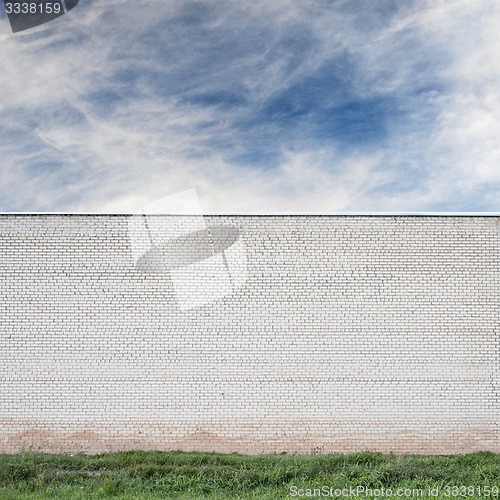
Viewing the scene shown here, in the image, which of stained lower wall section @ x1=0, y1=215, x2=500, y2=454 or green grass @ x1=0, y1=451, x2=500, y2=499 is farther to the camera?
stained lower wall section @ x1=0, y1=215, x2=500, y2=454

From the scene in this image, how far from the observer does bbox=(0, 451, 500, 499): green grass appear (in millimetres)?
7410

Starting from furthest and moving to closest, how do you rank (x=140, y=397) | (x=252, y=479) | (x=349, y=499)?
(x=140, y=397) < (x=252, y=479) < (x=349, y=499)

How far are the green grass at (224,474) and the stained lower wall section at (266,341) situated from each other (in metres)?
0.62

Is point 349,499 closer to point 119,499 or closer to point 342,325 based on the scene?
point 119,499

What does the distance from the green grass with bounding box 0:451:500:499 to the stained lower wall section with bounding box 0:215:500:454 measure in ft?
2.04

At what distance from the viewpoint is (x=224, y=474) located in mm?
8055

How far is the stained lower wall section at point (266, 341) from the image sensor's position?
388 inches

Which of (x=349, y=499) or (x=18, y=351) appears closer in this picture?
(x=349, y=499)

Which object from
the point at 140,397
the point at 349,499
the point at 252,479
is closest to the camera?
the point at 349,499

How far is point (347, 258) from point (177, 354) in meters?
3.58

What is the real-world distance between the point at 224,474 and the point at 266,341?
268cm

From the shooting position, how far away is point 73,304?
10156 millimetres

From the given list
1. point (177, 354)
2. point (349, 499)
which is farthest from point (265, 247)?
point (349, 499)

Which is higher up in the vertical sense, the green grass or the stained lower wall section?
the stained lower wall section
